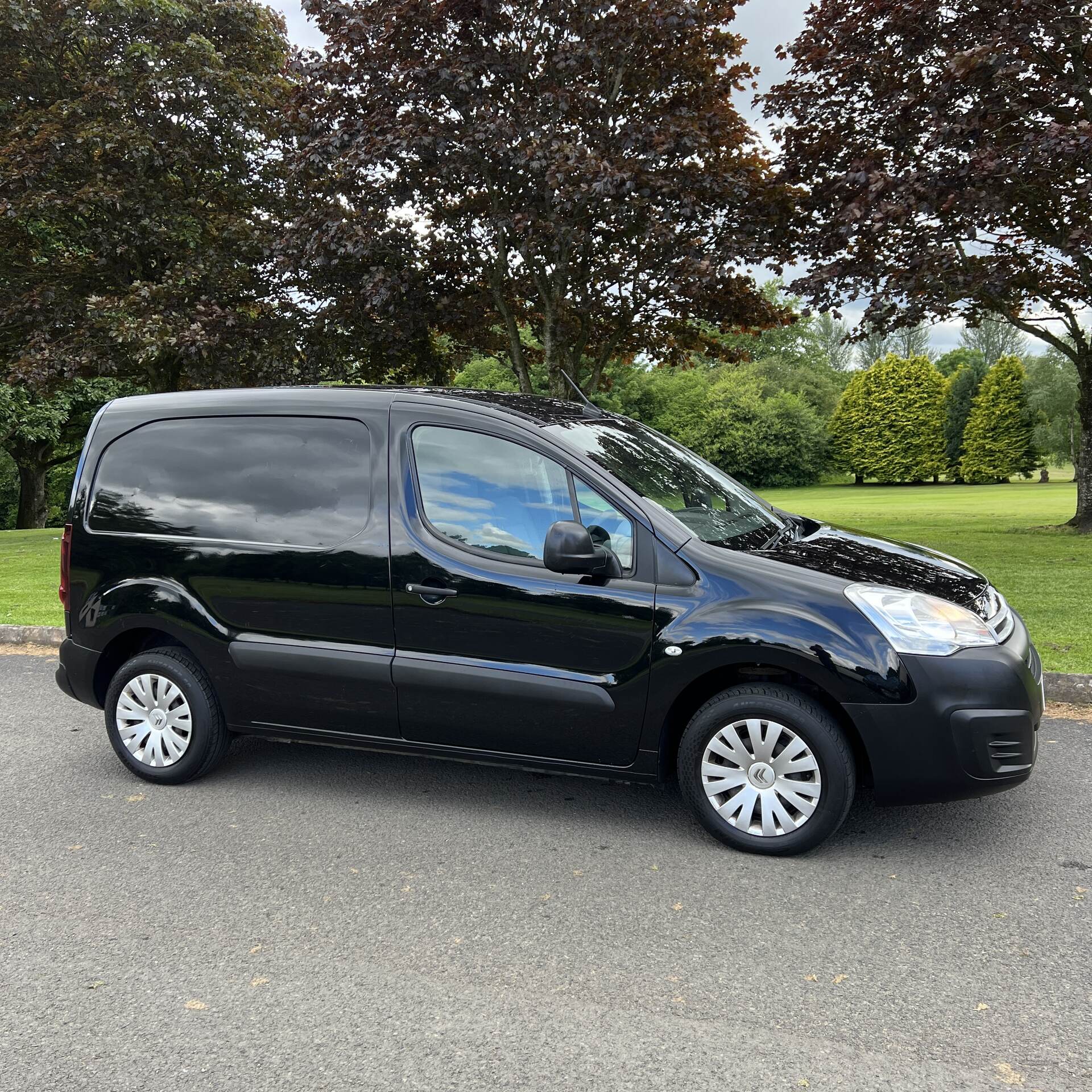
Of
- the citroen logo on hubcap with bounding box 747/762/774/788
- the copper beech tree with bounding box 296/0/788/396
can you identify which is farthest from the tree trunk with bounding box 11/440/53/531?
the citroen logo on hubcap with bounding box 747/762/774/788

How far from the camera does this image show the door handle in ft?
13.8

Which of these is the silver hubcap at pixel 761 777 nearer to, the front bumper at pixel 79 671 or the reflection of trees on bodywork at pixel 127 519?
the reflection of trees on bodywork at pixel 127 519

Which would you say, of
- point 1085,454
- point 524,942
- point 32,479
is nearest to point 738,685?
point 524,942

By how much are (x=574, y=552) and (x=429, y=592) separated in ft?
2.49

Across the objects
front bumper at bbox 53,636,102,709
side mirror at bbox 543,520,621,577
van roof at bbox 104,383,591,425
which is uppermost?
van roof at bbox 104,383,591,425

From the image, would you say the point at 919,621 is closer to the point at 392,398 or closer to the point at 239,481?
the point at 392,398

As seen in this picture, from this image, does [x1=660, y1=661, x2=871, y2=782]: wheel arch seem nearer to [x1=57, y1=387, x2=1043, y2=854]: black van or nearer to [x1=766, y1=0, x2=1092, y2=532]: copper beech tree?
[x1=57, y1=387, x2=1043, y2=854]: black van

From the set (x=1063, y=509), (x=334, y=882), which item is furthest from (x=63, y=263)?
(x=1063, y=509)

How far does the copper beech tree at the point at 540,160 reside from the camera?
39.1 feet

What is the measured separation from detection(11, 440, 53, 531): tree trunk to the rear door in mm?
32579

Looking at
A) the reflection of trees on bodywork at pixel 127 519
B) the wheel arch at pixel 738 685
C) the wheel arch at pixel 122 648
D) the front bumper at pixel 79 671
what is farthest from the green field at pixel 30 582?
the wheel arch at pixel 738 685

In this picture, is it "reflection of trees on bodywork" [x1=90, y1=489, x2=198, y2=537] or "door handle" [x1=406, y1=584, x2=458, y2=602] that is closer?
"door handle" [x1=406, y1=584, x2=458, y2=602]

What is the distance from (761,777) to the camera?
12.6ft

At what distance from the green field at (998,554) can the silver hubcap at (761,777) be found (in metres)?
3.35
